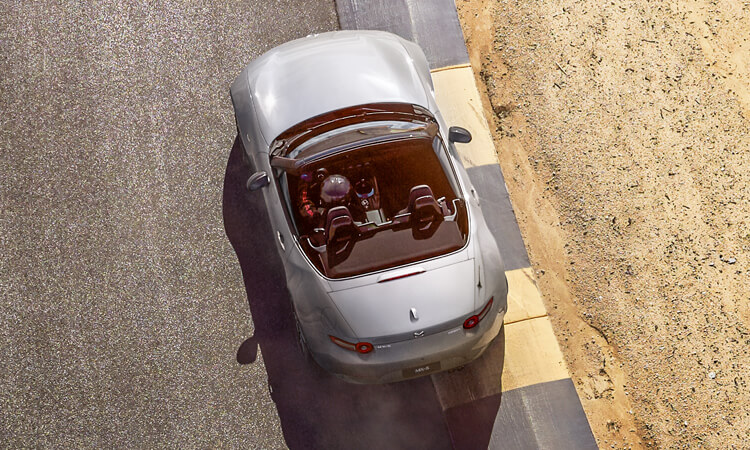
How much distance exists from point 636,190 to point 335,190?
133 inches

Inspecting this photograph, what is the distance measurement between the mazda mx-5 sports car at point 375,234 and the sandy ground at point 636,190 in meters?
1.38

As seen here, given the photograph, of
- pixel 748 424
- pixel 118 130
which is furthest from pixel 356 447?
pixel 118 130

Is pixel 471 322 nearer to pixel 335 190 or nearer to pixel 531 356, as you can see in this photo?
pixel 531 356

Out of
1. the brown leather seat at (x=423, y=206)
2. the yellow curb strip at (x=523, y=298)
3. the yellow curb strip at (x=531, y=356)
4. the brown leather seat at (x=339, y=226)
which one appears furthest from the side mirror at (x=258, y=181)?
the yellow curb strip at (x=531, y=356)

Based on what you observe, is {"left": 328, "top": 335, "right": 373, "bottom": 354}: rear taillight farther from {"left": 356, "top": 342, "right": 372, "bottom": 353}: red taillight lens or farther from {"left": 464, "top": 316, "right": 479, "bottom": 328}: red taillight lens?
{"left": 464, "top": 316, "right": 479, "bottom": 328}: red taillight lens

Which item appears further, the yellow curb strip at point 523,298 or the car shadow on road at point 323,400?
the yellow curb strip at point 523,298

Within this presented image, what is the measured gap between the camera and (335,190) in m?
4.20

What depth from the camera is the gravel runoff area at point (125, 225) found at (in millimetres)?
4949

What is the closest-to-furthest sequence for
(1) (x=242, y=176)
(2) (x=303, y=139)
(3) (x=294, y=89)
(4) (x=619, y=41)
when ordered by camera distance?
(2) (x=303, y=139) → (3) (x=294, y=89) → (1) (x=242, y=176) → (4) (x=619, y=41)

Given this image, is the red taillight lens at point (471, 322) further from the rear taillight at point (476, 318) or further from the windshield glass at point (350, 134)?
the windshield glass at point (350, 134)

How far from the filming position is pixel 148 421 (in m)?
4.91

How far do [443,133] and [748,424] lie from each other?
390 cm

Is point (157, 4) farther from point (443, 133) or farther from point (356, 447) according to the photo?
point (356, 447)

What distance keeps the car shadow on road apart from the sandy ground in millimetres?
1547
